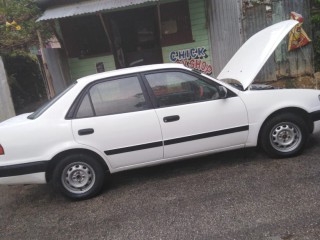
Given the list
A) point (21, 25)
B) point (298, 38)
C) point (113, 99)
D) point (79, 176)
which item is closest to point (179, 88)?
point (113, 99)

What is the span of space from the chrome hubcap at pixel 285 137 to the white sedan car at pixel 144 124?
0.01m

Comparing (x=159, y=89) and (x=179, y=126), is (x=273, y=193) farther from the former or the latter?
(x=159, y=89)

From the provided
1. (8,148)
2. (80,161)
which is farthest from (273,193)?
(8,148)

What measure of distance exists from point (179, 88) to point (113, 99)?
86 cm

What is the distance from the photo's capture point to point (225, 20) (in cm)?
963

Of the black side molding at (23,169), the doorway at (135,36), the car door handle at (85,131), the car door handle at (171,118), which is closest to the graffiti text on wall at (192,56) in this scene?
the doorway at (135,36)

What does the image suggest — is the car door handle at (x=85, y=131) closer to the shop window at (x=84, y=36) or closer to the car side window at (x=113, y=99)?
the car side window at (x=113, y=99)

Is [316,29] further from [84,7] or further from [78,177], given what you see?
[78,177]

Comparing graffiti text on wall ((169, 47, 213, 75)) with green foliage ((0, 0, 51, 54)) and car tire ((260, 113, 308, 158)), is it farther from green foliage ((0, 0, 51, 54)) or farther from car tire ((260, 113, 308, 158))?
car tire ((260, 113, 308, 158))

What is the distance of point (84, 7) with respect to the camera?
863 cm

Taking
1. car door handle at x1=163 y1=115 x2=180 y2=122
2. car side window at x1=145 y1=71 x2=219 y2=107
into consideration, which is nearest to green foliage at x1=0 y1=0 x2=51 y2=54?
car side window at x1=145 y1=71 x2=219 y2=107

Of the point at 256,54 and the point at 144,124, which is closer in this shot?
the point at 144,124

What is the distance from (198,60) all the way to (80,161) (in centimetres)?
654

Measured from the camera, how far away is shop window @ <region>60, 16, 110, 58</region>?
992 centimetres
